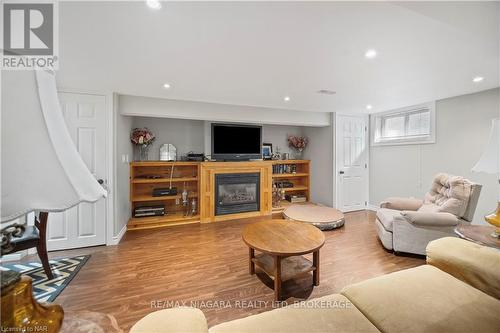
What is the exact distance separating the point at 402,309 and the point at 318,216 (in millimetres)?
2767

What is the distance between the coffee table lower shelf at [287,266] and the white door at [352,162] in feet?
9.22

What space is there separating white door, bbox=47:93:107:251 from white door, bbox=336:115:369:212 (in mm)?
4348

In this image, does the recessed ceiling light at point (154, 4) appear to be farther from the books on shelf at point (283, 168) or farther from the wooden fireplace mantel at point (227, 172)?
the books on shelf at point (283, 168)

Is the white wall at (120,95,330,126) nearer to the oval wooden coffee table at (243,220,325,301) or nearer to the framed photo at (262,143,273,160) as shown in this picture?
the framed photo at (262,143,273,160)

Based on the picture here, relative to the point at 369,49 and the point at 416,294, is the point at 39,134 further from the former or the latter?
the point at 369,49

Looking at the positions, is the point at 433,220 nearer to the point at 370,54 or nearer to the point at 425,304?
the point at 425,304

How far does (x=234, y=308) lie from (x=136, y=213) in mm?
2965

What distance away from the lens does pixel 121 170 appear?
3.36 metres

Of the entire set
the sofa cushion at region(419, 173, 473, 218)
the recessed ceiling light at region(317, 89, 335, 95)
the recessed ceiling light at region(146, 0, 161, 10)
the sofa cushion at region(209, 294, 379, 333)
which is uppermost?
the recessed ceiling light at region(317, 89, 335, 95)

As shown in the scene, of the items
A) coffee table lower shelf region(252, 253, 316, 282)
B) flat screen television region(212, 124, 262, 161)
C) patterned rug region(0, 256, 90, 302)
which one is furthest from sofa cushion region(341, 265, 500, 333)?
flat screen television region(212, 124, 262, 161)

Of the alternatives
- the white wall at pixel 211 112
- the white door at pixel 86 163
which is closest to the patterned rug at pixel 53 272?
the white door at pixel 86 163

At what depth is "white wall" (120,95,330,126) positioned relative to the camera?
11.0ft

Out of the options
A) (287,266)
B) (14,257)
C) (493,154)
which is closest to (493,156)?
(493,154)

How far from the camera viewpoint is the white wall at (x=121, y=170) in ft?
10.2
